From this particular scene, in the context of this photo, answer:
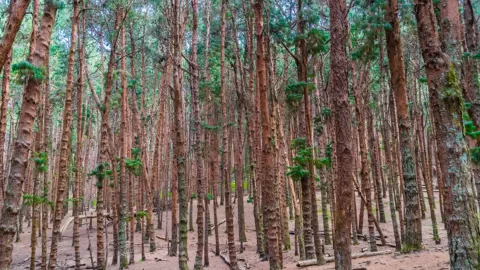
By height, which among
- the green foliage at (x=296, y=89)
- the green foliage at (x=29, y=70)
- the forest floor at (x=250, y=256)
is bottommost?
the forest floor at (x=250, y=256)

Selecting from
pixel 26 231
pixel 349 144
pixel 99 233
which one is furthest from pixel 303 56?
pixel 26 231

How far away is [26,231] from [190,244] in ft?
35.3

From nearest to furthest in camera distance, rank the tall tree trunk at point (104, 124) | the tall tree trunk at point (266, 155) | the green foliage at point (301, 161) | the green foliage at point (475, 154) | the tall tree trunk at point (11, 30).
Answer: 1. the tall tree trunk at point (11, 30)
2. the green foliage at point (475, 154)
3. the tall tree trunk at point (266, 155)
4. the green foliage at point (301, 161)
5. the tall tree trunk at point (104, 124)

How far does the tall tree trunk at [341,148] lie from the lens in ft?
14.8

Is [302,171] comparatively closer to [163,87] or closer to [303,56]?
[303,56]

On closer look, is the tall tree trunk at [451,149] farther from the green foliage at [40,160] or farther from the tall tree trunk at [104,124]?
the tall tree trunk at [104,124]

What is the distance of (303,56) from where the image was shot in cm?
805

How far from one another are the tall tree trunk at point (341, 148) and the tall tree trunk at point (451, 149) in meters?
0.97

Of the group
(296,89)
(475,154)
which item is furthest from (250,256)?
(475,154)

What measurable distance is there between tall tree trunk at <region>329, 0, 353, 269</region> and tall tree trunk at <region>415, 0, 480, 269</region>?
0.97 m

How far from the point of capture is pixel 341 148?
4.65 meters

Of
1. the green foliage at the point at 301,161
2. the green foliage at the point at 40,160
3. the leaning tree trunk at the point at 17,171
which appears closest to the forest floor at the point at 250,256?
the green foliage at the point at 301,161

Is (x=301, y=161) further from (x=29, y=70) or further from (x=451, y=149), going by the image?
(x=29, y=70)

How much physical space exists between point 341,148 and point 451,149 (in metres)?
1.24
